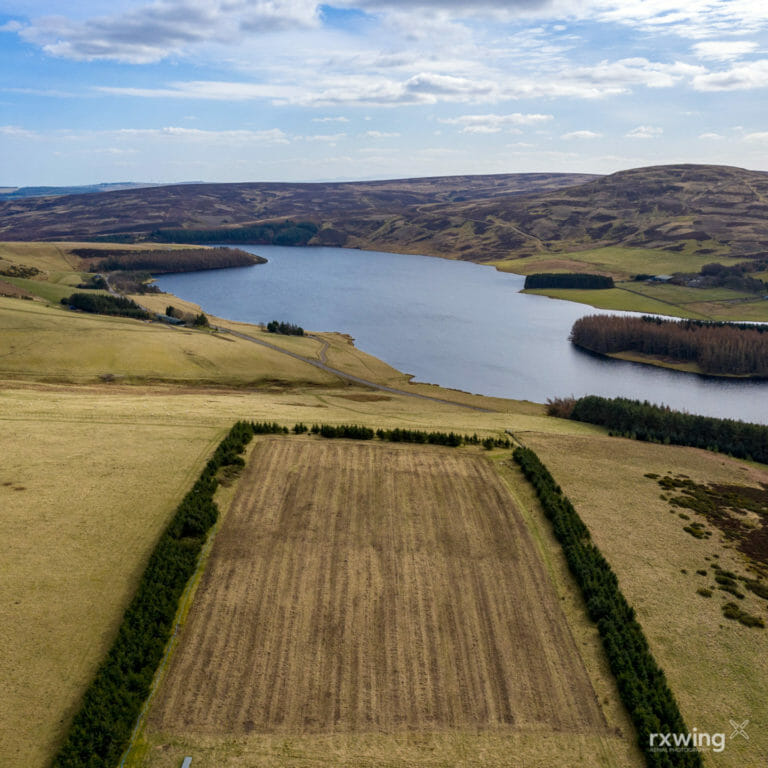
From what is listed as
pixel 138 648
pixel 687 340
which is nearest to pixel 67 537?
pixel 138 648

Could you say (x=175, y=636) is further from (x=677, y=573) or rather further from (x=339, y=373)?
(x=339, y=373)

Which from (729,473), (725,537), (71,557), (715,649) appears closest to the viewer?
(715,649)

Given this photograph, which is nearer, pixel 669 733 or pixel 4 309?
pixel 669 733

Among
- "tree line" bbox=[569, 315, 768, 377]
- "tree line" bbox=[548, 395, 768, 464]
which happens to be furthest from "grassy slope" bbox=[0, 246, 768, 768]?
"tree line" bbox=[569, 315, 768, 377]

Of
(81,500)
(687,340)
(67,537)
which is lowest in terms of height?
(67,537)

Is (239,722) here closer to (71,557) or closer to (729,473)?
(71,557)

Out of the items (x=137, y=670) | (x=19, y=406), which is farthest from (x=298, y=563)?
(x=19, y=406)
